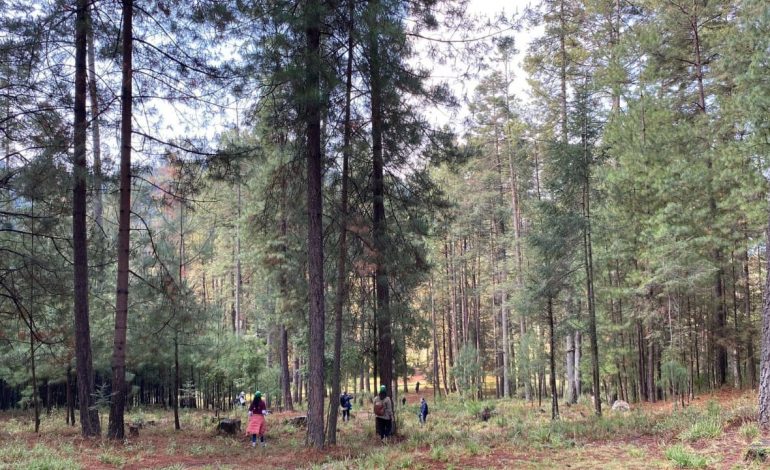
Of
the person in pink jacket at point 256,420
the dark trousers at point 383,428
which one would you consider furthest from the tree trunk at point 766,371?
the person in pink jacket at point 256,420

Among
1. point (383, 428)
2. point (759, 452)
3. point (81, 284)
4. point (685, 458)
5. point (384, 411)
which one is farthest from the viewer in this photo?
point (383, 428)

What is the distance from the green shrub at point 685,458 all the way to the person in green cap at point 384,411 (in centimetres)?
615

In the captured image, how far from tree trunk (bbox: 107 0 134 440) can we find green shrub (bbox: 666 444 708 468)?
9.56m

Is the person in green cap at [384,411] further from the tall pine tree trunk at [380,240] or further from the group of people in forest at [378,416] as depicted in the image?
the tall pine tree trunk at [380,240]

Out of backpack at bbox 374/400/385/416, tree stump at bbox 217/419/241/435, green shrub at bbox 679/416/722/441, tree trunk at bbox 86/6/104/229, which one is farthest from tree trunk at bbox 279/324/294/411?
green shrub at bbox 679/416/722/441

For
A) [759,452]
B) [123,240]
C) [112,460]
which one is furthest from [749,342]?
[123,240]

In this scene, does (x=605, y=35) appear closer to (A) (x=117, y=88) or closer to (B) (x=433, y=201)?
(B) (x=433, y=201)

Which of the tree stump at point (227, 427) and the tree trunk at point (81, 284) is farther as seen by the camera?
the tree stump at point (227, 427)

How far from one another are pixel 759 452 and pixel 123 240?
1106 centimetres

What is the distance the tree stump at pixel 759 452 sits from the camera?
6090 millimetres

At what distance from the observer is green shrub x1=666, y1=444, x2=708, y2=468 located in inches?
246

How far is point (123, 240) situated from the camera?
994cm

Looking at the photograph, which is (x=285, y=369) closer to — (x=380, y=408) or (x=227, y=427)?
(x=227, y=427)

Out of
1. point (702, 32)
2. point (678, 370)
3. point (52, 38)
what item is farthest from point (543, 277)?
point (52, 38)
